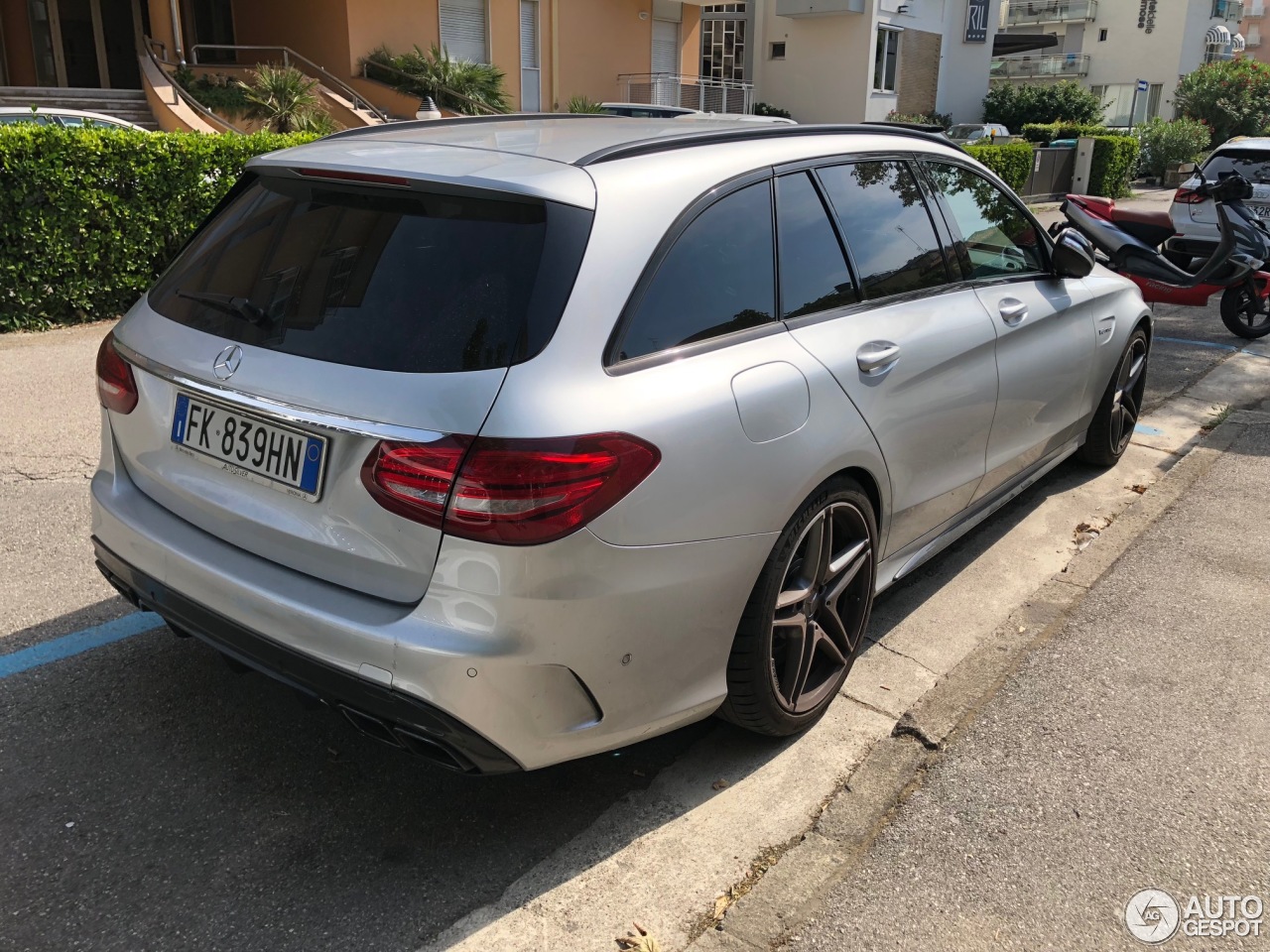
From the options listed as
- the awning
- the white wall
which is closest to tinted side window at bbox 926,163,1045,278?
the white wall

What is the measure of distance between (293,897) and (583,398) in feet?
4.55

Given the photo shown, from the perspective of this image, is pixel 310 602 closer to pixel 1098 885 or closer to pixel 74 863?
pixel 74 863

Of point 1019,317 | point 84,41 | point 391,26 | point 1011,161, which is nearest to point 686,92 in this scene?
point 391,26

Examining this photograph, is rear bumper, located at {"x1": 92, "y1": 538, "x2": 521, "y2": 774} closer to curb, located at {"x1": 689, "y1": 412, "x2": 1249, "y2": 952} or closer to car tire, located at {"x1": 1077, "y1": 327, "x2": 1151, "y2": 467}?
curb, located at {"x1": 689, "y1": 412, "x2": 1249, "y2": 952}

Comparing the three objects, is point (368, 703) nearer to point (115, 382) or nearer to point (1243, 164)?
point (115, 382)

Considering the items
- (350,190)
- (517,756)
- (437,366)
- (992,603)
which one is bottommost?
(992,603)

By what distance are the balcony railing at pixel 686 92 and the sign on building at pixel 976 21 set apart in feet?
31.8

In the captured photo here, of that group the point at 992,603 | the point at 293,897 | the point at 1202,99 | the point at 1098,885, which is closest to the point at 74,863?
the point at 293,897

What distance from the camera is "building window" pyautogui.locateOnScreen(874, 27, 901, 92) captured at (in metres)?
32.8

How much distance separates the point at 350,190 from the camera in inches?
109

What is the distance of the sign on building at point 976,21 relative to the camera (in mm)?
36688

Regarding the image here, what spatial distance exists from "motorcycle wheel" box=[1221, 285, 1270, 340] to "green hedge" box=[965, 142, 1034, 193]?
32.0ft

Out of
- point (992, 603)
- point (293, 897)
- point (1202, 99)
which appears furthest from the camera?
point (1202, 99)

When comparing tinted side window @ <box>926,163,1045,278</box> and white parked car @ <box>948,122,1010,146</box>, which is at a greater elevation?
tinted side window @ <box>926,163,1045,278</box>
